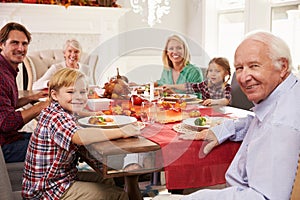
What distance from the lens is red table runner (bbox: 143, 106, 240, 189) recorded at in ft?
5.55

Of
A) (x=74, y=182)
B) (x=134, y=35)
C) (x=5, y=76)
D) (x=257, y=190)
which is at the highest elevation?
(x=134, y=35)

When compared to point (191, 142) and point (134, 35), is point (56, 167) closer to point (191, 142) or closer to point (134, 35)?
point (191, 142)

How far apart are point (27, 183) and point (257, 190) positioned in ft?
3.70

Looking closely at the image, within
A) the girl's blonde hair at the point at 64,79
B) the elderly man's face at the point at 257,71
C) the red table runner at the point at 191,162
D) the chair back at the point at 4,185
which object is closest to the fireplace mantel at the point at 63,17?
the girl's blonde hair at the point at 64,79

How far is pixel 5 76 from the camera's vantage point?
8.59 ft

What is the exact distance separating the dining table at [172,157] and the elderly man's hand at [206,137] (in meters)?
0.02

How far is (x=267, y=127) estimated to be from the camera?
4.23ft

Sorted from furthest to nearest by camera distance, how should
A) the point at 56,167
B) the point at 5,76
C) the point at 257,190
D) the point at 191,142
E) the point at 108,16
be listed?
1. the point at 108,16
2. the point at 5,76
3. the point at 56,167
4. the point at 191,142
5. the point at 257,190

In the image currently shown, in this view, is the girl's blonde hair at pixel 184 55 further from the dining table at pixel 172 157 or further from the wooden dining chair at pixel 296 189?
the wooden dining chair at pixel 296 189

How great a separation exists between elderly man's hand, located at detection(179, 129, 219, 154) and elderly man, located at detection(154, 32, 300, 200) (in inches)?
8.7

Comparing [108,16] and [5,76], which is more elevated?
[108,16]

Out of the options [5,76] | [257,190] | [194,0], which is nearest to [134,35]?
[194,0]

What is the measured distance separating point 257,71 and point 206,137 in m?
0.48

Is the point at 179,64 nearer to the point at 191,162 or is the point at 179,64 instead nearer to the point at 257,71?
the point at 191,162
